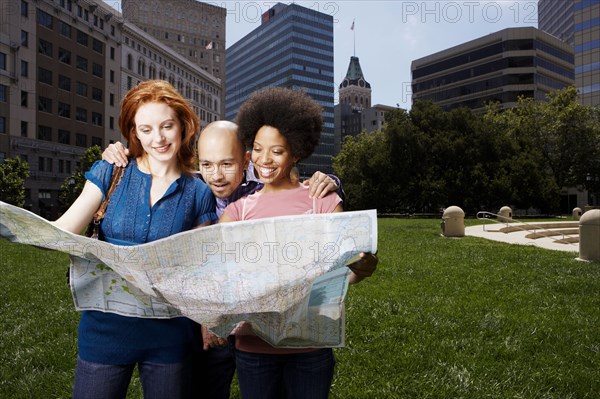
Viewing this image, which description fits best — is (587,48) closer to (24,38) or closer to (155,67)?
(155,67)

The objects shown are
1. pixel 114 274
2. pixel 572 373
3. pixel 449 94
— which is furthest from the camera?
pixel 449 94

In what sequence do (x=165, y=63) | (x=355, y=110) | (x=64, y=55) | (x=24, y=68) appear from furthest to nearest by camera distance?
(x=355, y=110) < (x=165, y=63) < (x=64, y=55) < (x=24, y=68)

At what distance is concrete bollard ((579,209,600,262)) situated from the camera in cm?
1138

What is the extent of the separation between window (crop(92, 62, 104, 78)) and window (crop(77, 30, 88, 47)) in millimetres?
2783

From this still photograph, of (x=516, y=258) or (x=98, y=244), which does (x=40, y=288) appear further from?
(x=516, y=258)

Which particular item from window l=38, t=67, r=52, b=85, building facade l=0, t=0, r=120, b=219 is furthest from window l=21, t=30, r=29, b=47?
window l=38, t=67, r=52, b=85

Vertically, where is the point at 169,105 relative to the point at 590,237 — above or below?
above

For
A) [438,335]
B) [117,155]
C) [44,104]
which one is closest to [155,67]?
[44,104]

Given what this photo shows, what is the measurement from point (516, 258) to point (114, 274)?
1173 cm

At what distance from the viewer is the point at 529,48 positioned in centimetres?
7888

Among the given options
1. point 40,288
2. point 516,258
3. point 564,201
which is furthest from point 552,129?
point 40,288

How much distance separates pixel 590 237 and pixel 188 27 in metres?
119

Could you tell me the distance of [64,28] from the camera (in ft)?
175

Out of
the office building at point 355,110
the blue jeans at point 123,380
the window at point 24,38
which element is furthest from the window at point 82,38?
the office building at point 355,110
